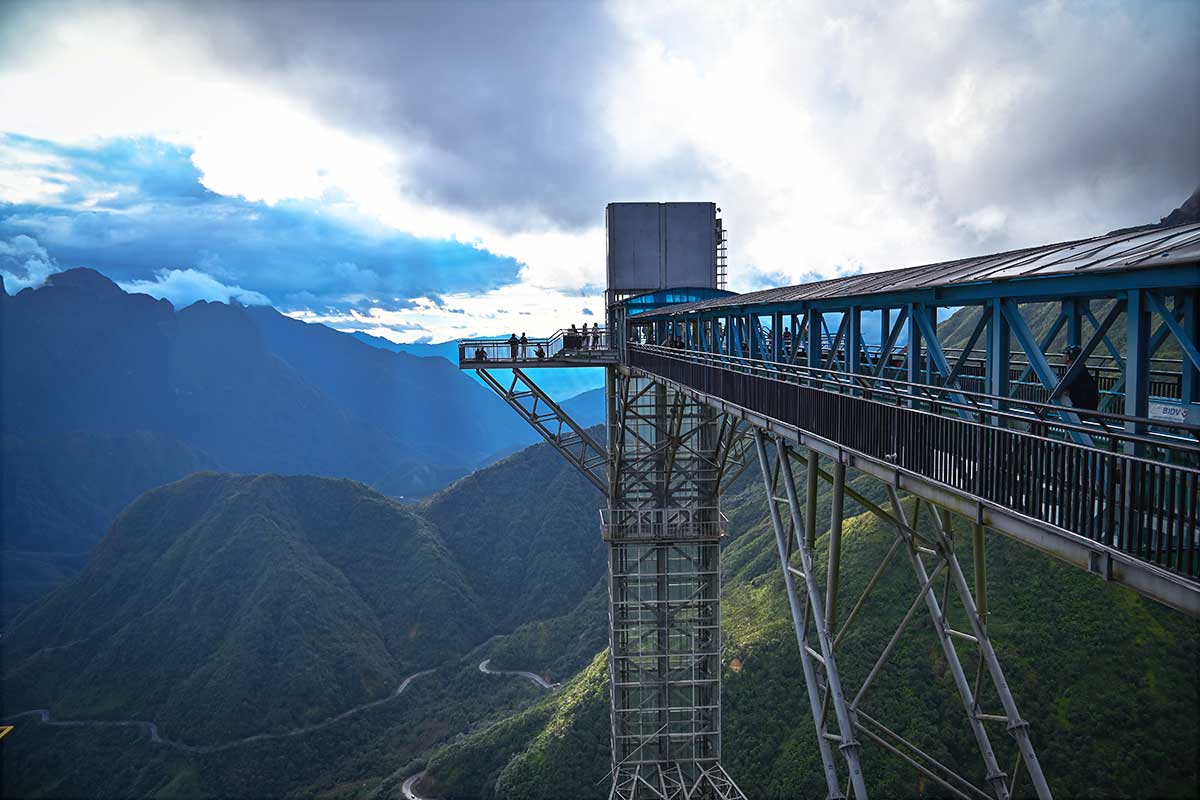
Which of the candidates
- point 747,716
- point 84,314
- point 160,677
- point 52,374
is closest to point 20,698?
point 160,677

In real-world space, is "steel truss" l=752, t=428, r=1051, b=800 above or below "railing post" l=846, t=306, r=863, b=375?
below

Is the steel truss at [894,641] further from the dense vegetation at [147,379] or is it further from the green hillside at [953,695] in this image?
the dense vegetation at [147,379]

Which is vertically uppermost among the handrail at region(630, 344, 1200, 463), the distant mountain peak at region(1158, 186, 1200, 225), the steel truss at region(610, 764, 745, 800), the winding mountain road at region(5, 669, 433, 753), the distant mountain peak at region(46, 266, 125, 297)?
the distant mountain peak at region(46, 266, 125, 297)

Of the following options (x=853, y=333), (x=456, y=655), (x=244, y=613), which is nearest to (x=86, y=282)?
(x=244, y=613)

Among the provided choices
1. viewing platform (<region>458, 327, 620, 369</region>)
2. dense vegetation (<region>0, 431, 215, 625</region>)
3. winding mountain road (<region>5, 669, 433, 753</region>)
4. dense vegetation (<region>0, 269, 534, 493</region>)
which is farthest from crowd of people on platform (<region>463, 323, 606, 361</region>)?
dense vegetation (<region>0, 269, 534, 493</region>)

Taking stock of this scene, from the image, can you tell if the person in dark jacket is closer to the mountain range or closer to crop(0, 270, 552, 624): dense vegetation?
the mountain range

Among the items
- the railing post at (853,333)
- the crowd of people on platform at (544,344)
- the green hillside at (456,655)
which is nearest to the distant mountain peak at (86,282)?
the green hillside at (456,655)
